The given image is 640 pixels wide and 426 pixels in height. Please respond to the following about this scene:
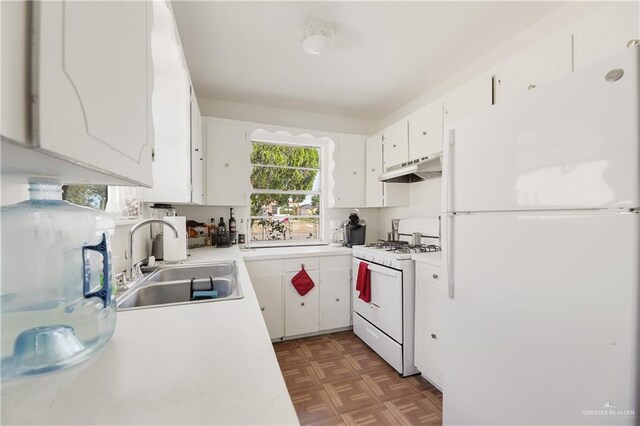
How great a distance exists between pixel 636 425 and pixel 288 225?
3002 millimetres

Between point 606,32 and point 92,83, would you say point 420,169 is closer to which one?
point 606,32

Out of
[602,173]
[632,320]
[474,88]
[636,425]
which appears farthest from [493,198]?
[474,88]

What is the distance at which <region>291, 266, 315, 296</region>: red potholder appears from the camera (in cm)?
264

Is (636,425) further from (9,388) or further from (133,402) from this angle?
(9,388)

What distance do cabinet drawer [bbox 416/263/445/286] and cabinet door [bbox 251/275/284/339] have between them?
131cm

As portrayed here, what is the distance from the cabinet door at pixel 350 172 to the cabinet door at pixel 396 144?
0.38m

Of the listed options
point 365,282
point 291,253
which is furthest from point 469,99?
point 291,253

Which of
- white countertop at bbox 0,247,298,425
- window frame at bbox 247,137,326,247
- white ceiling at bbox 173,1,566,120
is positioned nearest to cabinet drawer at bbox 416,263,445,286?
white countertop at bbox 0,247,298,425

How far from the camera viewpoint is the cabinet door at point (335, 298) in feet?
9.10

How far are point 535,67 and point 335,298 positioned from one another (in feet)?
7.95

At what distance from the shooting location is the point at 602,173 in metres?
0.89

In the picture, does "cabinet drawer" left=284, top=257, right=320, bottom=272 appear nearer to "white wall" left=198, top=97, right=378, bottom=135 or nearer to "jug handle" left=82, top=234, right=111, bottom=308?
"white wall" left=198, top=97, right=378, bottom=135

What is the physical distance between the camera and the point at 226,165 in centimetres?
283

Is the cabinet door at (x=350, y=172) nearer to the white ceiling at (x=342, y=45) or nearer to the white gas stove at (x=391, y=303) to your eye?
the white ceiling at (x=342, y=45)
